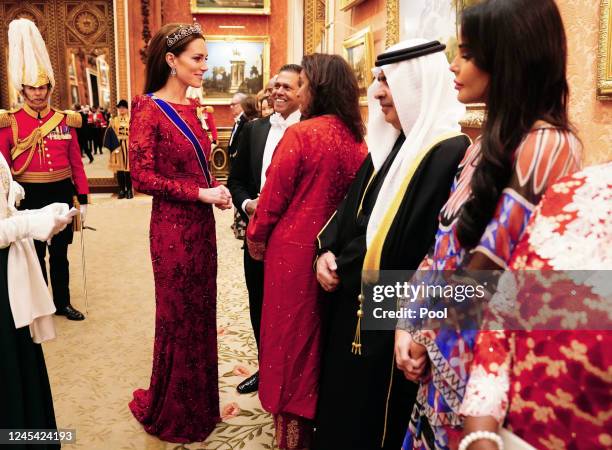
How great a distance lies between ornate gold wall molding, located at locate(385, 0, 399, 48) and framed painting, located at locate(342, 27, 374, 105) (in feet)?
1.75

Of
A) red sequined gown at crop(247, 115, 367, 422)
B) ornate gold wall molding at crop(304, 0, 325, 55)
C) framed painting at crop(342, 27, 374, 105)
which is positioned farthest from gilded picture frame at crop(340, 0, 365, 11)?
red sequined gown at crop(247, 115, 367, 422)

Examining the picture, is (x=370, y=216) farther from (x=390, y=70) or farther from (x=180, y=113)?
(x=180, y=113)

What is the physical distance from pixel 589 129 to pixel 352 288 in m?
1.26

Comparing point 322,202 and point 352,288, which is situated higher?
point 322,202

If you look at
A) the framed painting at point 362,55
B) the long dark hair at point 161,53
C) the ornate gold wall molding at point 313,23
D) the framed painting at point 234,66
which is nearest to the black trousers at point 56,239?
the long dark hair at point 161,53

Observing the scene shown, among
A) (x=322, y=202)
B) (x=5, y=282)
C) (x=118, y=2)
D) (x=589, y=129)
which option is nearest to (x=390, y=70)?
(x=322, y=202)

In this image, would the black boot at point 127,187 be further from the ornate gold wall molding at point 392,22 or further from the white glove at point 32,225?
the white glove at point 32,225

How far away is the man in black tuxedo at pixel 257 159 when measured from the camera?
3262mm

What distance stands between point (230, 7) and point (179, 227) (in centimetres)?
961

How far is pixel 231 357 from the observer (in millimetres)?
3924

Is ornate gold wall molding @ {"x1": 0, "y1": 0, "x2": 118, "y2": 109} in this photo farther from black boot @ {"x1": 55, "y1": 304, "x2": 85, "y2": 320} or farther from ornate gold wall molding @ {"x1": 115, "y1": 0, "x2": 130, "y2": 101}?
black boot @ {"x1": 55, "y1": 304, "x2": 85, "y2": 320}

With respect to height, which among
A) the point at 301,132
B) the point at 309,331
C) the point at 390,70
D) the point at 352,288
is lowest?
the point at 309,331

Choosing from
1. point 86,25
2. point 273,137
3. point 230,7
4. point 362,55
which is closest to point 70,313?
point 273,137

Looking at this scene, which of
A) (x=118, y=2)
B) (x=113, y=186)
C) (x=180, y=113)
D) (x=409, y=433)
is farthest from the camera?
(x=113, y=186)
